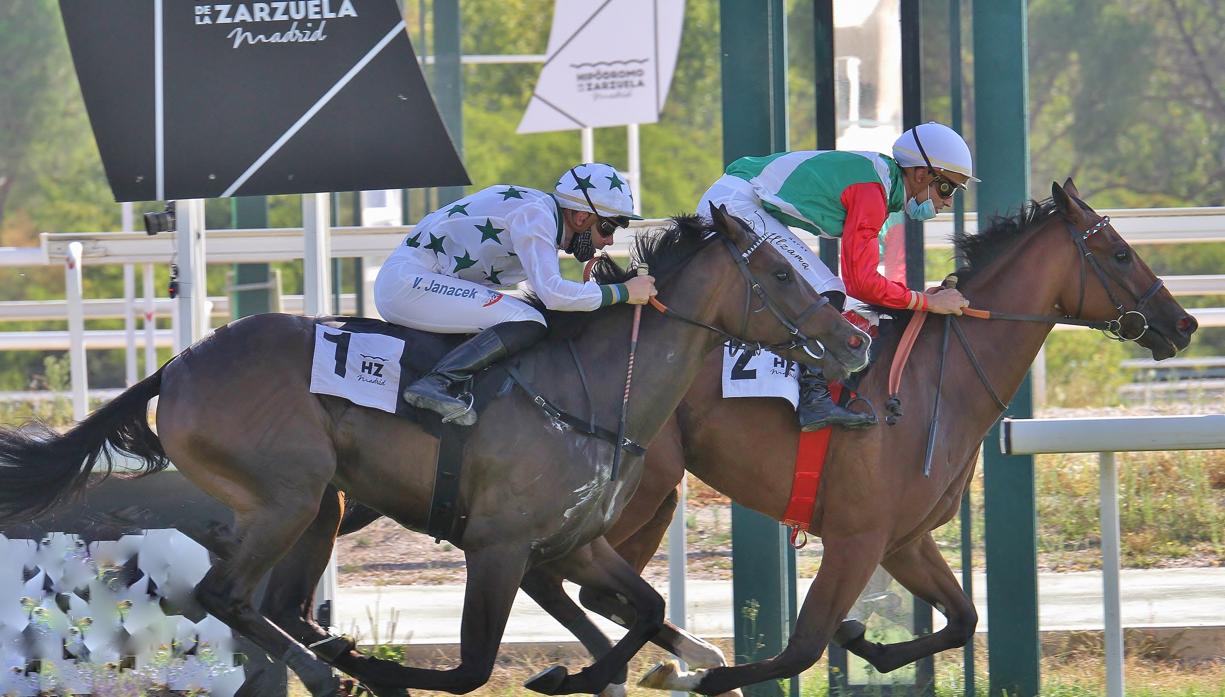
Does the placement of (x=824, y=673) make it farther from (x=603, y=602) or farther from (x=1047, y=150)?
(x=1047, y=150)

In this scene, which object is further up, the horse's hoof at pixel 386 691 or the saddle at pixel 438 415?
the saddle at pixel 438 415

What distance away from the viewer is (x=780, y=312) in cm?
523

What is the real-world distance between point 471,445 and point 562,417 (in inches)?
12.3

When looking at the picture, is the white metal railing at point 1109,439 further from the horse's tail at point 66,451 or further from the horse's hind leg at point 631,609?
the horse's tail at point 66,451

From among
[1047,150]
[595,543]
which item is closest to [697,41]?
[1047,150]

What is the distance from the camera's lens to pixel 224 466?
199 inches

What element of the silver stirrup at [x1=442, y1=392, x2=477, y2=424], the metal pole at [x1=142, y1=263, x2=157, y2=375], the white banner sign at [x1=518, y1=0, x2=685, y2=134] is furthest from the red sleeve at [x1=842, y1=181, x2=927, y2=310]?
the white banner sign at [x1=518, y1=0, x2=685, y2=134]

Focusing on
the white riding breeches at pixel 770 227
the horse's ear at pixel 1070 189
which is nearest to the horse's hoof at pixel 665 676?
the white riding breeches at pixel 770 227

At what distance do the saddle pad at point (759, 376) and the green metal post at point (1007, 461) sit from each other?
3.73 feet

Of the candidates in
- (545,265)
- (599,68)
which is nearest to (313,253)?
(545,265)

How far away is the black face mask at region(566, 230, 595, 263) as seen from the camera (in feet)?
17.7

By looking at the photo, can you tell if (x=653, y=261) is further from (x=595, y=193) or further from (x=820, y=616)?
(x=820, y=616)

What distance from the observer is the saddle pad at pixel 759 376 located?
18.3 feet

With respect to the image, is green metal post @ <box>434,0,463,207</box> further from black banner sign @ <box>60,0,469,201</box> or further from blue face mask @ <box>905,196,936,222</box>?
blue face mask @ <box>905,196,936,222</box>
